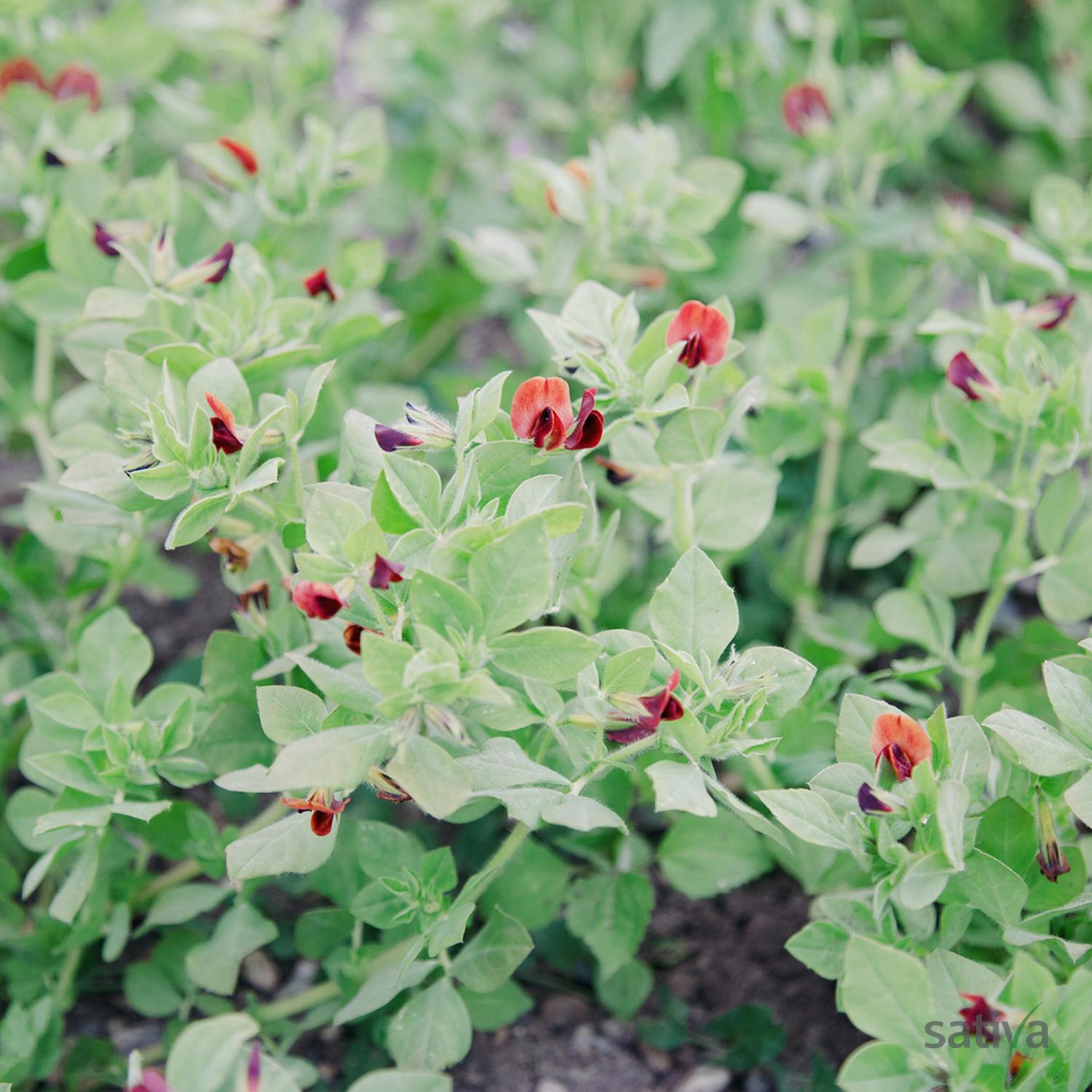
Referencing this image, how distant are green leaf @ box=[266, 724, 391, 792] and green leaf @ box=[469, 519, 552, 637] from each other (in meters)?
0.16

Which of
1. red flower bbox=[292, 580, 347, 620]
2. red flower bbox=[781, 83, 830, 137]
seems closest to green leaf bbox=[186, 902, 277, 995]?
red flower bbox=[292, 580, 347, 620]

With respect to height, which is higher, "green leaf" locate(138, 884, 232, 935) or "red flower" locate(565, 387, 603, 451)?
"red flower" locate(565, 387, 603, 451)

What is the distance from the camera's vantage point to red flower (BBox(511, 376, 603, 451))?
46.4 inches

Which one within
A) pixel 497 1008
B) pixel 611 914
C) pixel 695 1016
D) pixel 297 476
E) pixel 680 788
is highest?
pixel 297 476

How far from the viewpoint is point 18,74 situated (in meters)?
2.07

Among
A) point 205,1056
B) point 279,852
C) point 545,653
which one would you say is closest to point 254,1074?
point 205,1056

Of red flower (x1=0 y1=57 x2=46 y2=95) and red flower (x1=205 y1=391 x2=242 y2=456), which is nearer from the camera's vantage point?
red flower (x1=205 y1=391 x2=242 y2=456)

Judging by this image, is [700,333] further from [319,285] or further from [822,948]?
[822,948]

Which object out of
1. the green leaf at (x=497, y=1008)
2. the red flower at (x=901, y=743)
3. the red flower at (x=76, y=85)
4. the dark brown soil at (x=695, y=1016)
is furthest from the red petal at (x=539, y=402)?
the red flower at (x=76, y=85)

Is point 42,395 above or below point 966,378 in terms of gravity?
below

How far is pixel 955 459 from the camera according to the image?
5.38 feet

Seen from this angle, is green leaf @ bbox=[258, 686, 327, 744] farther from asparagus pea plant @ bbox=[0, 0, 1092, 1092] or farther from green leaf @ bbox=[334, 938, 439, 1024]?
green leaf @ bbox=[334, 938, 439, 1024]

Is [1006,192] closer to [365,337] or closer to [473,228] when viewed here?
[473,228]

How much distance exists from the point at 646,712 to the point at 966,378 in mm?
711
